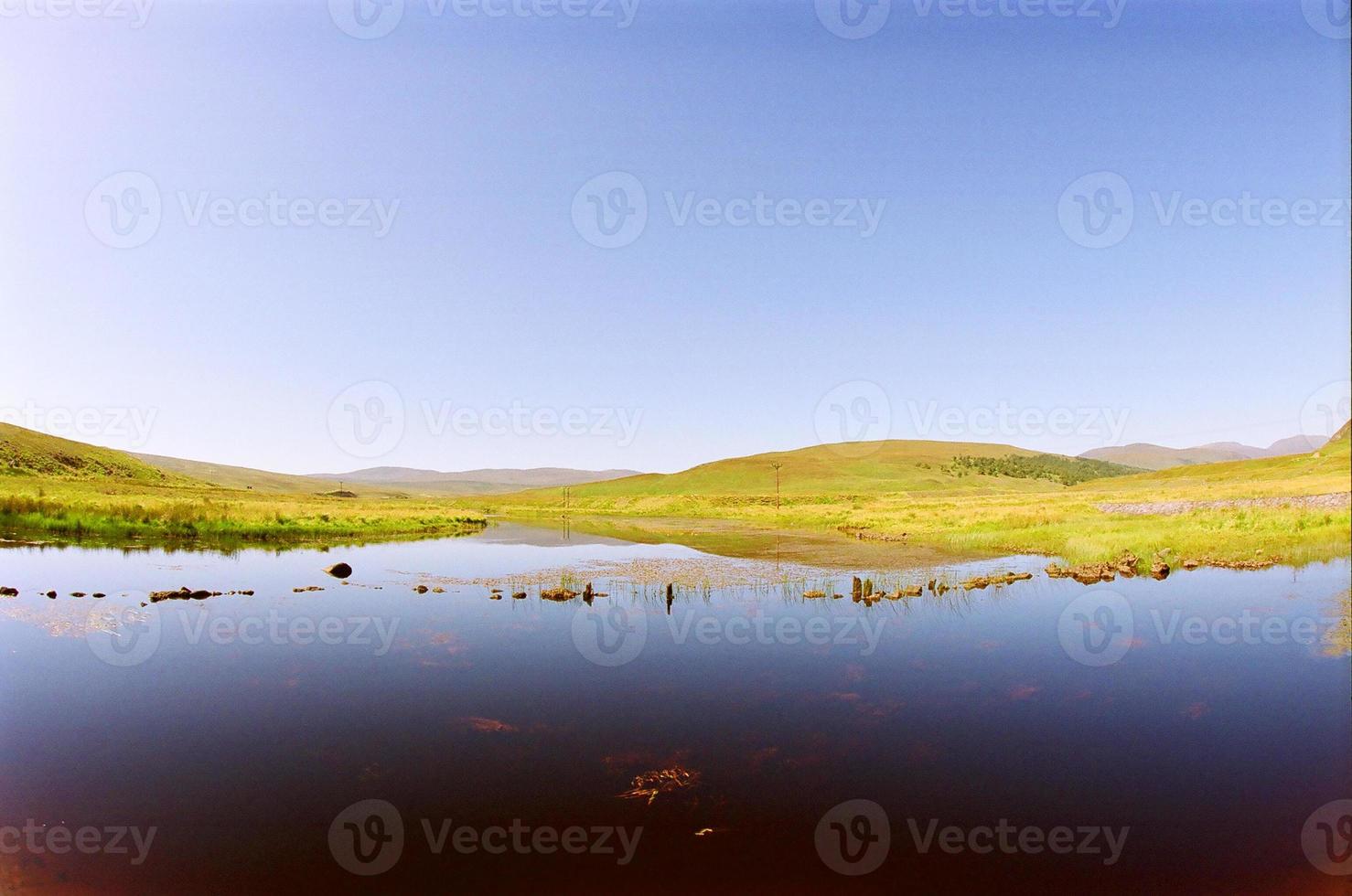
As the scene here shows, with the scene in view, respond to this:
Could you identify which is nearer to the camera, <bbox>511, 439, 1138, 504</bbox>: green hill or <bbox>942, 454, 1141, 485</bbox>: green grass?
<bbox>511, 439, 1138, 504</bbox>: green hill

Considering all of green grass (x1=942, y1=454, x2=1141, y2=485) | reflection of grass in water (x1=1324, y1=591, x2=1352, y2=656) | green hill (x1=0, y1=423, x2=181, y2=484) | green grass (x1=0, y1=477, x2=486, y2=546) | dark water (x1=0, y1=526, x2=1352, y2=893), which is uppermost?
green grass (x1=942, y1=454, x2=1141, y2=485)

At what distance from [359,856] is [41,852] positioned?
3.70 meters

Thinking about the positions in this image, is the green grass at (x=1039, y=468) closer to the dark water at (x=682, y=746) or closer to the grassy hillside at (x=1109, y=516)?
the grassy hillside at (x=1109, y=516)

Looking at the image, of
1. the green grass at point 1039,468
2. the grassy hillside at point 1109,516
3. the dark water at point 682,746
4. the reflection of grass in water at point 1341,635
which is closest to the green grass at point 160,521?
the dark water at point 682,746

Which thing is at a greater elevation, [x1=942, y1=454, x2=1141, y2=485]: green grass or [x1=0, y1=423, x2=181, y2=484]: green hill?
[x1=942, y1=454, x2=1141, y2=485]: green grass

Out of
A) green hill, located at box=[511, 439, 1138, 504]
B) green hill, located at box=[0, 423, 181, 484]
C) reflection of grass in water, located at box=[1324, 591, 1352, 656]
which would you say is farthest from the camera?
green hill, located at box=[511, 439, 1138, 504]

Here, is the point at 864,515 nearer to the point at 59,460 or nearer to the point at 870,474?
the point at 870,474

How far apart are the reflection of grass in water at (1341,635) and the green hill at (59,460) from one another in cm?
7960

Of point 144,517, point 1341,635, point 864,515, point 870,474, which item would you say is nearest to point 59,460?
point 144,517

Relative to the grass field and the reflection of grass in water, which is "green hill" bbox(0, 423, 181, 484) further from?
the reflection of grass in water

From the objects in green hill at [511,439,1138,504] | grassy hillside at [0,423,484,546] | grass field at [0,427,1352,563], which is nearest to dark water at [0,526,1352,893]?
grass field at [0,427,1352,563]

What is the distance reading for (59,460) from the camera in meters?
68.9

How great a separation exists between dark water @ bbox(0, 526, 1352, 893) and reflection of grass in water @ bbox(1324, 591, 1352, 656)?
0.30 metres

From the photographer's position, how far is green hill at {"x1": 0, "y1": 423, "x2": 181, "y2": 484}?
59.9m
